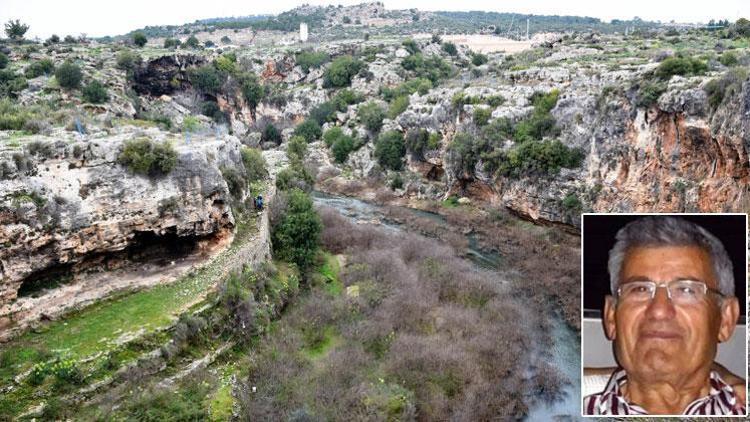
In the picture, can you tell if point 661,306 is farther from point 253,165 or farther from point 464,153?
point 464,153

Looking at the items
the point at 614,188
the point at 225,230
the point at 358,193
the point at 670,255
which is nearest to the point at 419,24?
the point at 358,193

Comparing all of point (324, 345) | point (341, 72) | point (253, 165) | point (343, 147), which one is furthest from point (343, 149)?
point (324, 345)

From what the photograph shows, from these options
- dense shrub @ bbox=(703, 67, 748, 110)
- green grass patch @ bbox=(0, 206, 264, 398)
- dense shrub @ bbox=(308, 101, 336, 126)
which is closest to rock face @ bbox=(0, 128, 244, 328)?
green grass patch @ bbox=(0, 206, 264, 398)

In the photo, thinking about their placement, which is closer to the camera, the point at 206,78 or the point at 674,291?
the point at 674,291

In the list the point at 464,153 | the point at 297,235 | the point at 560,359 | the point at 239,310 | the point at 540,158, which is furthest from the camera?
the point at 464,153

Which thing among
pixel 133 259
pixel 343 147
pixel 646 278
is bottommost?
pixel 133 259
